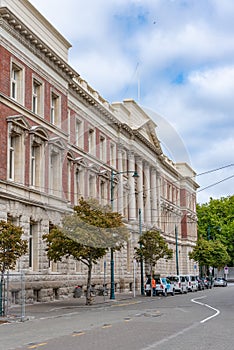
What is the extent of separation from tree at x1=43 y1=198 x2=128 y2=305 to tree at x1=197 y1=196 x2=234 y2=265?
7183 centimetres

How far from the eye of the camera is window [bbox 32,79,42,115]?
3659 cm

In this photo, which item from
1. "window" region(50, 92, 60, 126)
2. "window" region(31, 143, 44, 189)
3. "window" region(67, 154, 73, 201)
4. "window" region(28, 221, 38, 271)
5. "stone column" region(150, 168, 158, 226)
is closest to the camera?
"window" region(28, 221, 38, 271)

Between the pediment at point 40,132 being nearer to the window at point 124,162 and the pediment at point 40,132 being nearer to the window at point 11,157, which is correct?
the window at point 11,157

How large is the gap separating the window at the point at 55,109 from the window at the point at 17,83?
15.3ft

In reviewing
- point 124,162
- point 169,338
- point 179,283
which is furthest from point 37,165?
point 124,162

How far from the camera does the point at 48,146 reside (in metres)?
37.5

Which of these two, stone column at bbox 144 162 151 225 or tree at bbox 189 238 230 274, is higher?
stone column at bbox 144 162 151 225

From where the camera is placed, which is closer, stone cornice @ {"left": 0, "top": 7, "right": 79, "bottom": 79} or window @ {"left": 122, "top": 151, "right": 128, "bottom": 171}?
stone cornice @ {"left": 0, "top": 7, "right": 79, "bottom": 79}

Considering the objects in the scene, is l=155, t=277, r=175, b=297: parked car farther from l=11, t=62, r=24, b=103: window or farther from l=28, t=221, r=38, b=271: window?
l=11, t=62, r=24, b=103: window

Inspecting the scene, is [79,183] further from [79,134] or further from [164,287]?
[164,287]

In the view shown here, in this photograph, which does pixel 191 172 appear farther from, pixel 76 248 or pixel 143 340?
pixel 143 340

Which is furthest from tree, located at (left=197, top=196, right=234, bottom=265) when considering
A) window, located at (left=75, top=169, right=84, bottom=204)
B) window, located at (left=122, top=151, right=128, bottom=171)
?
window, located at (left=75, top=169, right=84, bottom=204)

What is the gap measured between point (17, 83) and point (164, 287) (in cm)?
2180

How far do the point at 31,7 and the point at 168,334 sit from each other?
997 inches
